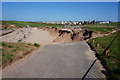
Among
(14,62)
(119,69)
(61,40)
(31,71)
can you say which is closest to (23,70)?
(31,71)

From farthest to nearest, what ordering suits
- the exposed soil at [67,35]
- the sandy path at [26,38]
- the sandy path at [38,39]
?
the exposed soil at [67,35], the sandy path at [38,39], the sandy path at [26,38]

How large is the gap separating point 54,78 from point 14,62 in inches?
177

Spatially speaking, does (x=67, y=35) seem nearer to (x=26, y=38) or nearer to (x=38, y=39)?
(x=38, y=39)

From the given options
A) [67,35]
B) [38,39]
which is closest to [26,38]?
[38,39]

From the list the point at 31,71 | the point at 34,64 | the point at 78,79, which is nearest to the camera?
the point at 78,79

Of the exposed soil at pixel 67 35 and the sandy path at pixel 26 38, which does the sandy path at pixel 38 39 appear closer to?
the sandy path at pixel 26 38

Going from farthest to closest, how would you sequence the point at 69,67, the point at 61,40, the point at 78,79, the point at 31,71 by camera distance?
1. the point at 61,40
2. the point at 69,67
3. the point at 31,71
4. the point at 78,79

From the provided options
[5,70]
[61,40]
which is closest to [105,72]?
[5,70]

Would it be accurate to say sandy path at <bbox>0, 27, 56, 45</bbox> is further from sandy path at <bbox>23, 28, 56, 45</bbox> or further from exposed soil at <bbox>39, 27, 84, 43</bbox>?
exposed soil at <bbox>39, 27, 84, 43</bbox>

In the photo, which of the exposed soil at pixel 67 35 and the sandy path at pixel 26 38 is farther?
the exposed soil at pixel 67 35

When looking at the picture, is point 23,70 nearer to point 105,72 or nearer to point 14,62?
point 14,62

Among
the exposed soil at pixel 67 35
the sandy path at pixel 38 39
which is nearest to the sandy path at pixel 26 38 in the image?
the sandy path at pixel 38 39

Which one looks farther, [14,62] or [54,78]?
[14,62]

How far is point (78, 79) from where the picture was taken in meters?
8.18
